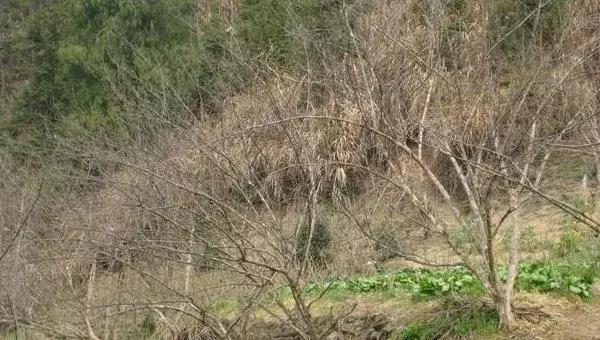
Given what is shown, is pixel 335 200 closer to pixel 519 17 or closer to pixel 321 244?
pixel 321 244

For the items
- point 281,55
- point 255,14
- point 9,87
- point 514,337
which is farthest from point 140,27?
point 514,337

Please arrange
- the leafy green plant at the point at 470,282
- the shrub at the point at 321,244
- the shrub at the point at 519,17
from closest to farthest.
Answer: the leafy green plant at the point at 470,282 < the shrub at the point at 321,244 < the shrub at the point at 519,17

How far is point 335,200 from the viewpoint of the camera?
757cm

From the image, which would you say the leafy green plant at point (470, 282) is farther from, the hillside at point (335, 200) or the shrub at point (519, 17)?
the shrub at point (519, 17)

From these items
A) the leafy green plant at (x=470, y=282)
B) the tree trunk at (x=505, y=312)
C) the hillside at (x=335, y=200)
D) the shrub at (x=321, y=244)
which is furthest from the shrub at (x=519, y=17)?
the tree trunk at (x=505, y=312)

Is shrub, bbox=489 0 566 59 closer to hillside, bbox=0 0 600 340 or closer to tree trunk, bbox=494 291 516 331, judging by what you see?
hillside, bbox=0 0 600 340

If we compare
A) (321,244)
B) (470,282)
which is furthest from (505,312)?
(321,244)

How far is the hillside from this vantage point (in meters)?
5.64

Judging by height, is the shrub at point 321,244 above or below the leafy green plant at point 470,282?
below

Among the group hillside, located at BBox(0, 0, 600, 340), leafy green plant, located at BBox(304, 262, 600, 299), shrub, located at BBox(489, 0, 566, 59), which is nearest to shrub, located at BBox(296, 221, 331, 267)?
hillside, located at BBox(0, 0, 600, 340)

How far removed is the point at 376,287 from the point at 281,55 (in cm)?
664

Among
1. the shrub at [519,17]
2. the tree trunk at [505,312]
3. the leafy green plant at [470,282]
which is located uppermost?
the shrub at [519,17]

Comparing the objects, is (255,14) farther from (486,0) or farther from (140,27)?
(486,0)

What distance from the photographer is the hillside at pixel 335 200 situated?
5637 mm
